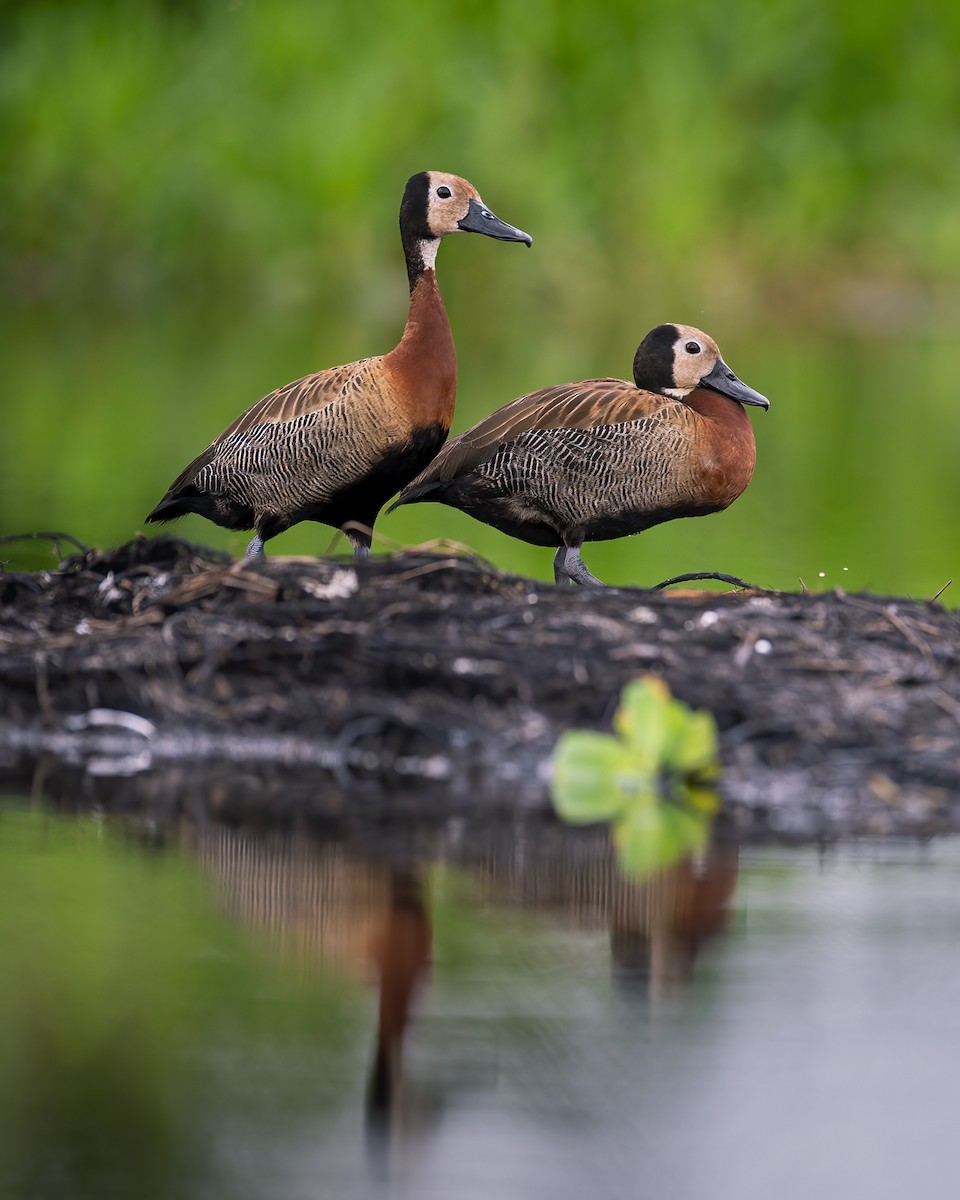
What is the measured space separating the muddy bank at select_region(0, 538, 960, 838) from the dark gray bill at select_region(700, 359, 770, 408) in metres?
2.24

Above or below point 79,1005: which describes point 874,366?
above

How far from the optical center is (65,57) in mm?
26109

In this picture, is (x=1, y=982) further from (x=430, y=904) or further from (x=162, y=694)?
(x=162, y=694)

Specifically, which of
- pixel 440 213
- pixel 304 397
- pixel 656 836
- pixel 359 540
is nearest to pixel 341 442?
pixel 304 397

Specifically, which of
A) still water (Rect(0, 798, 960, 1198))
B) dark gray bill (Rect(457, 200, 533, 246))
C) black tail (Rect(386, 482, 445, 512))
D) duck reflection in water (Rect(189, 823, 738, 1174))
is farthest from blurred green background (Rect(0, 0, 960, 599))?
still water (Rect(0, 798, 960, 1198))

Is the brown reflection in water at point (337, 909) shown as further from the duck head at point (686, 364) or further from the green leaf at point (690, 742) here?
the duck head at point (686, 364)

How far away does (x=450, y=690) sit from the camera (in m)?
5.93

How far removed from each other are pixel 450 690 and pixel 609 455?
2.59 m

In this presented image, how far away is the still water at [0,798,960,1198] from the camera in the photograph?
3447mm

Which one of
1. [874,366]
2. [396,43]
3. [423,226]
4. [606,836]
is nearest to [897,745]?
[606,836]

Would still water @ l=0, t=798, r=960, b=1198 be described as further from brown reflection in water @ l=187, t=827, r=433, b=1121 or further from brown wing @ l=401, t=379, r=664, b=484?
brown wing @ l=401, t=379, r=664, b=484

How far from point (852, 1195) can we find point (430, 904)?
143 cm

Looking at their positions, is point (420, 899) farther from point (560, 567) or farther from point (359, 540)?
point (560, 567)

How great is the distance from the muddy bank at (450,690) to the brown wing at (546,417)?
1.94 meters
